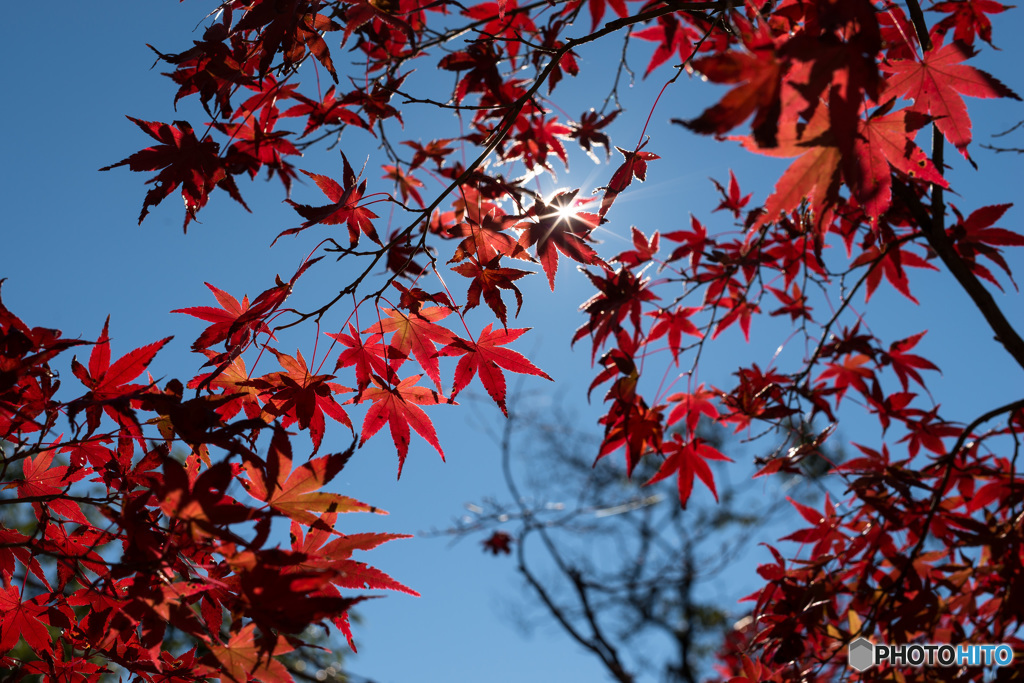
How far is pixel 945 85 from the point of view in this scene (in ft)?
3.33

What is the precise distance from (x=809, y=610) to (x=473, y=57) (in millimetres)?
1684

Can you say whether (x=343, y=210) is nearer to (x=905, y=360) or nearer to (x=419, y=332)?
(x=419, y=332)

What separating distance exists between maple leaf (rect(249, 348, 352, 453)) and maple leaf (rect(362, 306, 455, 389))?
0.47ft

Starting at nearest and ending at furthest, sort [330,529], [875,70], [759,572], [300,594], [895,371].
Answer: [875,70], [300,594], [330,529], [759,572], [895,371]

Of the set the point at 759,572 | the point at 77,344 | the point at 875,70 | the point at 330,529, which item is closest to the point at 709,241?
the point at 759,572

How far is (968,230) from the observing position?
5.23 ft

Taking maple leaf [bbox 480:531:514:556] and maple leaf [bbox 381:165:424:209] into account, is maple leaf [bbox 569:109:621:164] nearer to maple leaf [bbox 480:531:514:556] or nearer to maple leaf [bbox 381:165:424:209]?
maple leaf [bbox 381:165:424:209]

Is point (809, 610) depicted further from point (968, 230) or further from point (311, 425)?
point (311, 425)

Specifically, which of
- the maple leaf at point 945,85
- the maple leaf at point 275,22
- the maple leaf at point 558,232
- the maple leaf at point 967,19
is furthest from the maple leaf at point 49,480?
the maple leaf at point 967,19

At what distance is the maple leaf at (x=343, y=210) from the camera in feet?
3.47

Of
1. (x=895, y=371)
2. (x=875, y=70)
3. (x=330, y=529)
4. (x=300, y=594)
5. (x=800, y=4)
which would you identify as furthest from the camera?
(x=895, y=371)
